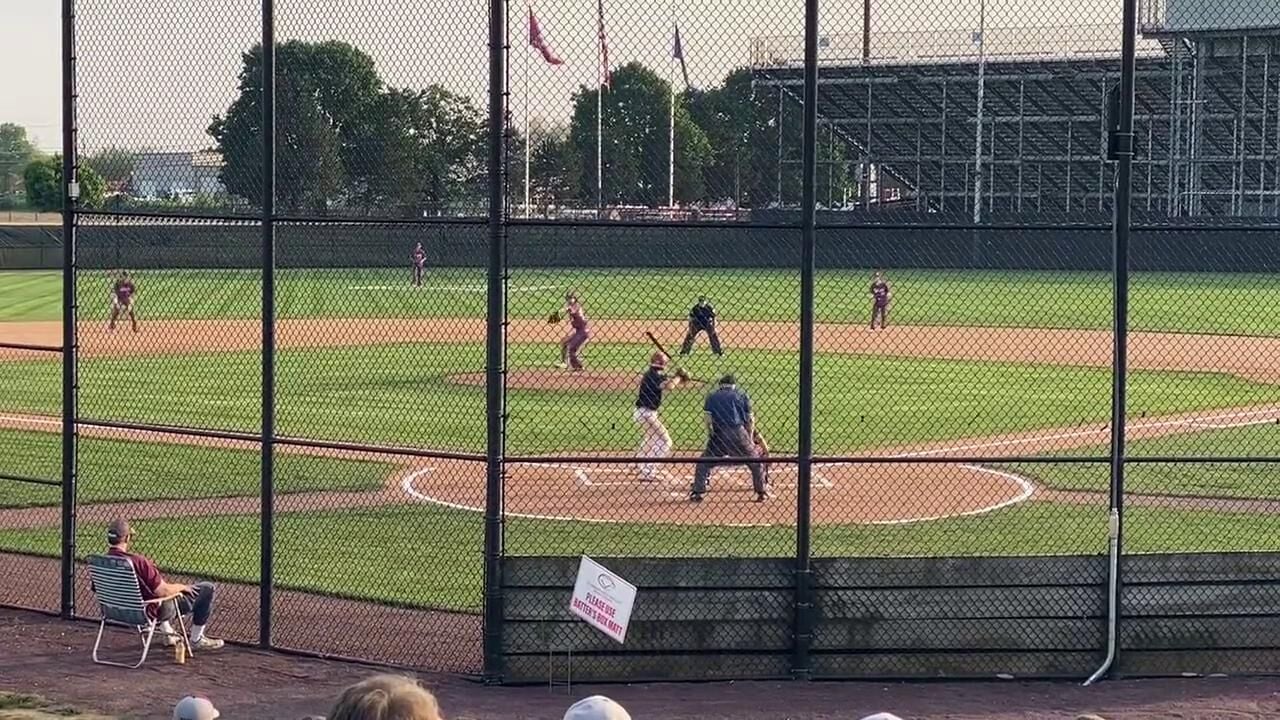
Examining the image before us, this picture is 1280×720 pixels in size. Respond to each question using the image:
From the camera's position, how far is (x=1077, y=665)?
11.7 meters

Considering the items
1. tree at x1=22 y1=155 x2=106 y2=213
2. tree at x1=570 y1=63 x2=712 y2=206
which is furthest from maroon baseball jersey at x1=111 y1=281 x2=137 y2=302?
tree at x1=22 y1=155 x2=106 y2=213

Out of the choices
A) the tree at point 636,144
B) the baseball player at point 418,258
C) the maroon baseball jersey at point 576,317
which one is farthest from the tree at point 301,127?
the maroon baseball jersey at point 576,317

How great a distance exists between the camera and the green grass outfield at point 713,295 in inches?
599

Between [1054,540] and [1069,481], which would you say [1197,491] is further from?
[1054,540]

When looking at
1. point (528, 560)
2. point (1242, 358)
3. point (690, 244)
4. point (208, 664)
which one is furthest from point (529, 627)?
point (1242, 358)

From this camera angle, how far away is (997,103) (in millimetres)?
13750

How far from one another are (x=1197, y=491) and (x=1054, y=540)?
3.70 meters

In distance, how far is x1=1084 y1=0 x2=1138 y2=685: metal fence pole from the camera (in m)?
11.5

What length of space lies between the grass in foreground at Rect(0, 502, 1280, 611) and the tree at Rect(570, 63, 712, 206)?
4.35 metres

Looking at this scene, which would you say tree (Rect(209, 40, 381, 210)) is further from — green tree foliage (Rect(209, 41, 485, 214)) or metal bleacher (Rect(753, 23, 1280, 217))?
metal bleacher (Rect(753, 23, 1280, 217))

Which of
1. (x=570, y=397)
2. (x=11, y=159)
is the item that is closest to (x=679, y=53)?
(x=570, y=397)

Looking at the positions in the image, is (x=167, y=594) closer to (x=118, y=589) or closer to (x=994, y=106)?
(x=118, y=589)

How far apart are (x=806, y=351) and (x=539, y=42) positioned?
273cm

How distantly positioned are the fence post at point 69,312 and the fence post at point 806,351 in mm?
5704
